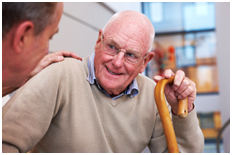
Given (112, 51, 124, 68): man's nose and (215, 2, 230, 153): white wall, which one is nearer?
(112, 51, 124, 68): man's nose

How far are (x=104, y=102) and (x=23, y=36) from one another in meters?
0.74

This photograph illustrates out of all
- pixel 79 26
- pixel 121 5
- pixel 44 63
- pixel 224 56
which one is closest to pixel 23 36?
pixel 44 63

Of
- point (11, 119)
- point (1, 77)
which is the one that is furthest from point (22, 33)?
point (11, 119)

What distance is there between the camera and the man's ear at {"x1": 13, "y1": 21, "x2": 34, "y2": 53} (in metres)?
0.49

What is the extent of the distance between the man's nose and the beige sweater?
6.7 inches

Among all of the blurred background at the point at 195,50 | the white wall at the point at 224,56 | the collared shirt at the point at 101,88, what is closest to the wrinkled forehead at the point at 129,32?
the collared shirt at the point at 101,88

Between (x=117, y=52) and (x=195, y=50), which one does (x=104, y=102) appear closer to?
(x=117, y=52)

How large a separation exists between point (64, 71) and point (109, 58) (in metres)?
0.23

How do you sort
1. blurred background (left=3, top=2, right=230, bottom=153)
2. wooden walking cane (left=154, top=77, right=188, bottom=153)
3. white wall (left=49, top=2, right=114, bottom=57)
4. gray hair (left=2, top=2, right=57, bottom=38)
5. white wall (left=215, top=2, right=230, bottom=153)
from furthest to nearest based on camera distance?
blurred background (left=3, top=2, right=230, bottom=153) < white wall (left=215, top=2, right=230, bottom=153) < white wall (left=49, top=2, right=114, bottom=57) < wooden walking cane (left=154, top=77, right=188, bottom=153) < gray hair (left=2, top=2, right=57, bottom=38)

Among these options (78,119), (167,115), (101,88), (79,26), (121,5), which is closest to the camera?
(167,115)

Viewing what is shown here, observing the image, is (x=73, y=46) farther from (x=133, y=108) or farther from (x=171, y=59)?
(x=171, y=59)

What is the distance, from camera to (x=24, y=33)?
504mm

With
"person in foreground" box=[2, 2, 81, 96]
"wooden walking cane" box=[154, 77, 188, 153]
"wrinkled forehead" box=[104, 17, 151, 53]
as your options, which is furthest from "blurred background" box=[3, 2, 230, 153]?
"person in foreground" box=[2, 2, 81, 96]

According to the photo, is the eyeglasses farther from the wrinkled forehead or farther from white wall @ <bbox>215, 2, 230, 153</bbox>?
white wall @ <bbox>215, 2, 230, 153</bbox>
